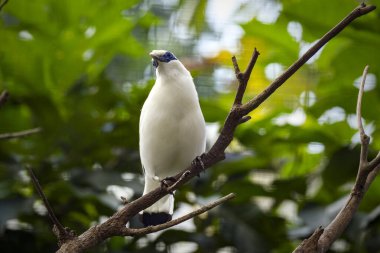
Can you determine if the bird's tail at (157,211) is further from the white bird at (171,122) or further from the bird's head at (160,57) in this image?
the bird's head at (160,57)

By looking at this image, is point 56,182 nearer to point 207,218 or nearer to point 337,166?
point 207,218

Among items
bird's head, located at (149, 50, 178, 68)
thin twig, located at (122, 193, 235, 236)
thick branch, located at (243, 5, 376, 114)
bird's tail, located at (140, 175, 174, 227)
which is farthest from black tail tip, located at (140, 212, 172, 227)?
thick branch, located at (243, 5, 376, 114)

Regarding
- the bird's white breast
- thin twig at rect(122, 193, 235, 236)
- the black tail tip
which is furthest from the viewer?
the black tail tip

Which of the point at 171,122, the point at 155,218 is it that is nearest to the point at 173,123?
the point at 171,122

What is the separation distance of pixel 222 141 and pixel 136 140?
1217 millimetres

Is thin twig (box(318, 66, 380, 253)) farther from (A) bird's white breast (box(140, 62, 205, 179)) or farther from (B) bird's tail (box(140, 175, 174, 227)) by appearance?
→ (B) bird's tail (box(140, 175, 174, 227))

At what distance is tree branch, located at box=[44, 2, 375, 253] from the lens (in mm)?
1153

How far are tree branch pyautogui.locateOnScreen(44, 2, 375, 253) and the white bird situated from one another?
0.81ft

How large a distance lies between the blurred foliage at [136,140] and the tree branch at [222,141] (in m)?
0.90

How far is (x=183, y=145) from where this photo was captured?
5.18 ft

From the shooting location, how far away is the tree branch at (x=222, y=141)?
1153 mm

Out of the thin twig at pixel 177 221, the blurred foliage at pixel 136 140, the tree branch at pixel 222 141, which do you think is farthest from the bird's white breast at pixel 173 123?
the blurred foliage at pixel 136 140

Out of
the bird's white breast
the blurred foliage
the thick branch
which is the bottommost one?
the blurred foliage

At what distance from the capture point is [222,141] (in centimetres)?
126
